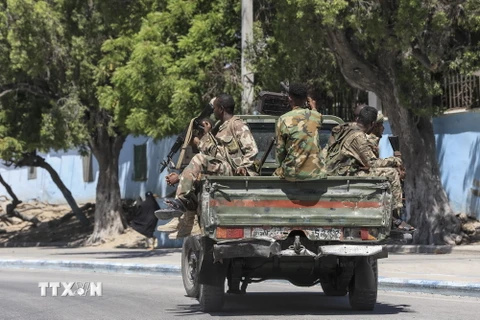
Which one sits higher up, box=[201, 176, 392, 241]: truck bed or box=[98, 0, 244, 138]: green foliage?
box=[98, 0, 244, 138]: green foliage

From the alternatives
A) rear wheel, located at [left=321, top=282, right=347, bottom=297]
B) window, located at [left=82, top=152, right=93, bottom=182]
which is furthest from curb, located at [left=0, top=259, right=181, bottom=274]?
window, located at [left=82, top=152, right=93, bottom=182]

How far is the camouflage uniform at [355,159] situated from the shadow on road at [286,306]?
47.4 inches

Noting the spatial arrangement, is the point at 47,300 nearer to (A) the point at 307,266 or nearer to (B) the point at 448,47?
(A) the point at 307,266

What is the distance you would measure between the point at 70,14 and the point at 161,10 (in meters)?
3.08

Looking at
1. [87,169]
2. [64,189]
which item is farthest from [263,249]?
[87,169]

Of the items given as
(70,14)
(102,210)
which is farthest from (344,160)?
(102,210)

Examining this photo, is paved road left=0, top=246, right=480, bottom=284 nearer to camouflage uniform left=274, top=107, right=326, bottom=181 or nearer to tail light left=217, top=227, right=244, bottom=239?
camouflage uniform left=274, top=107, right=326, bottom=181

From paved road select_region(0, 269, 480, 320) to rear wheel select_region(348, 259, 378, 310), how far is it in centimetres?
11

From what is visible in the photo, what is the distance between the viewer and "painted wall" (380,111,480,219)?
71.7 ft

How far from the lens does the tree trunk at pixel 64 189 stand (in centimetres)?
3133

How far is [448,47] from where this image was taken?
762 inches

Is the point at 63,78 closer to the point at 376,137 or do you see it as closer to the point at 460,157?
the point at 460,157

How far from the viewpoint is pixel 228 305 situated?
10.5 m

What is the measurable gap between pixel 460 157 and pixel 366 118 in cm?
1274
